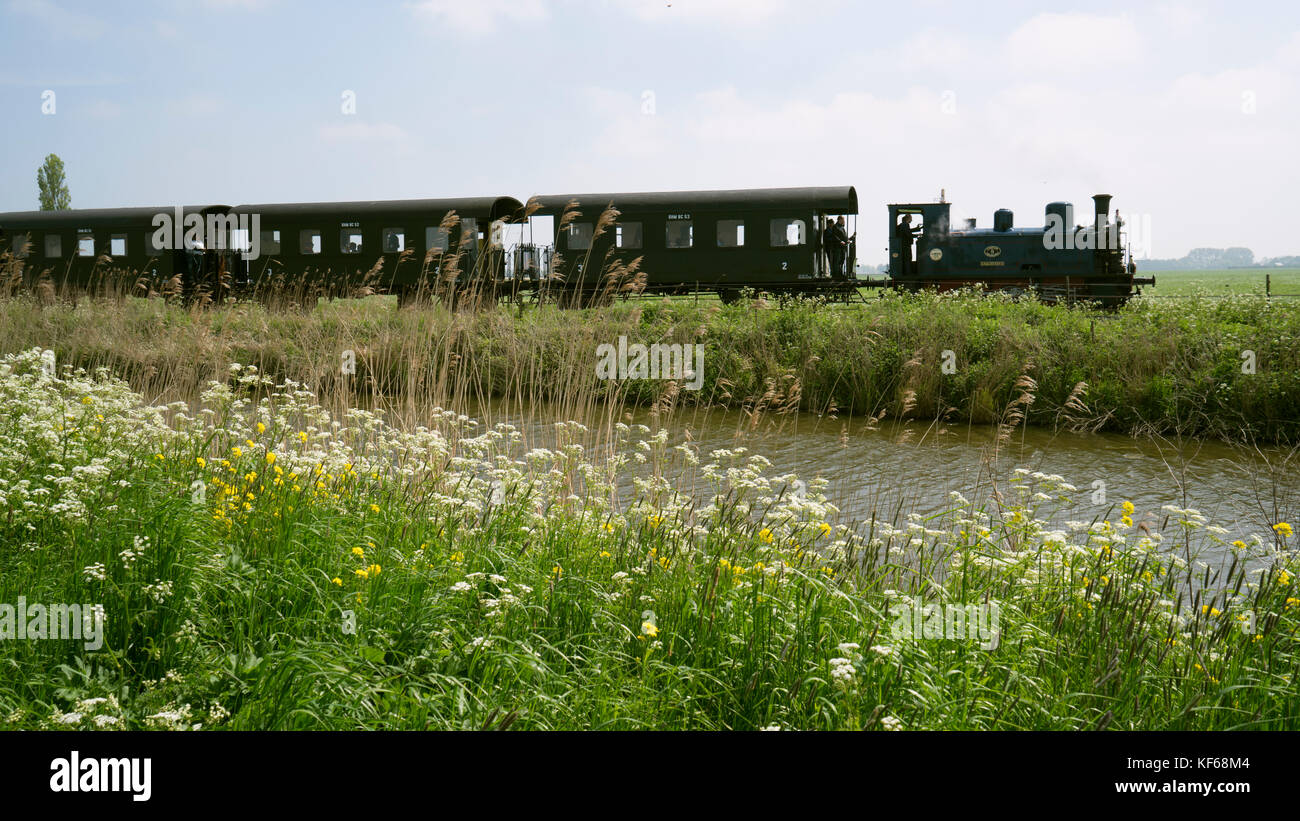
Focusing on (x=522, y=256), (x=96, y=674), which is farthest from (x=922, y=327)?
(x=96, y=674)

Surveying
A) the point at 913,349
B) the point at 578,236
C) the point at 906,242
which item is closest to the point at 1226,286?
the point at 906,242

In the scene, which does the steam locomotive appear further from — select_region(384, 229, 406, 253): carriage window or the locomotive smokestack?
select_region(384, 229, 406, 253): carriage window

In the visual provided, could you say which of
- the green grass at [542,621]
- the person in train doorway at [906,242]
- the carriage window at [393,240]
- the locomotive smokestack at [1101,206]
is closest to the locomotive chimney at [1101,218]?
the locomotive smokestack at [1101,206]

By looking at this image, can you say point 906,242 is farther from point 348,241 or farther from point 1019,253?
point 348,241

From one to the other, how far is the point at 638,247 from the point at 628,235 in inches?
16.4

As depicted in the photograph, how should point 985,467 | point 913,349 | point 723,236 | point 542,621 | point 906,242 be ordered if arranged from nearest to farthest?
point 542,621 < point 985,467 < point 913,349 < point 723,236 < point 906,242

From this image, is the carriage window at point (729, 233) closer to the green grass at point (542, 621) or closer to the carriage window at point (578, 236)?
the carriage window at point (578, 236)

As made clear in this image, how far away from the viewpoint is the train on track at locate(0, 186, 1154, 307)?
72.8 feet

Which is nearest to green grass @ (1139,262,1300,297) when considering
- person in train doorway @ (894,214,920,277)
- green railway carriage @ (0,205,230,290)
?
person in train doorway @ (894,214,920,277)

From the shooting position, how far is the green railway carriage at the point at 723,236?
Result: 22.1m

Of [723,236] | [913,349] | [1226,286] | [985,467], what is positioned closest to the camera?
[985,467]

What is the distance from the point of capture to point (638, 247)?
22.8m

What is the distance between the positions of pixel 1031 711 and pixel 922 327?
12.7m
